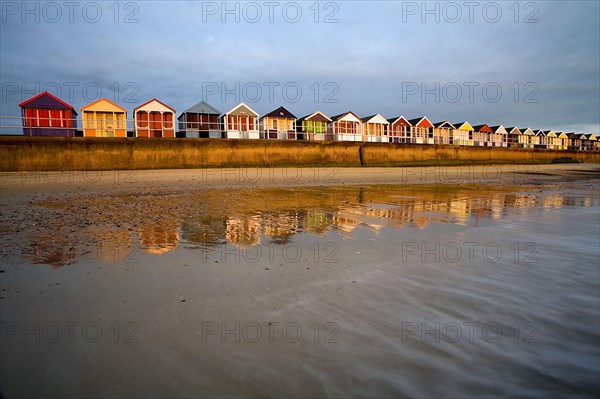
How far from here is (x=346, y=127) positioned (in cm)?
3881

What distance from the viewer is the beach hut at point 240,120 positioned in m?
31.8

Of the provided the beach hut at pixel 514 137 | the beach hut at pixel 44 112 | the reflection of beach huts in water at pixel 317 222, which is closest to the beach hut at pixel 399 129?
the beach hut at pixel 514 137

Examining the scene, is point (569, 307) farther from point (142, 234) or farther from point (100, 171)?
point (100, 171)

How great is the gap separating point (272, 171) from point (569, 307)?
18499mm

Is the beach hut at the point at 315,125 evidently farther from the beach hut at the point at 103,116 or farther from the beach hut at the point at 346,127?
the beach hut at the point at 103,116

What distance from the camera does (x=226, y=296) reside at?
11.5ft

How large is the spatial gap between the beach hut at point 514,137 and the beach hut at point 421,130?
2065 centimetres

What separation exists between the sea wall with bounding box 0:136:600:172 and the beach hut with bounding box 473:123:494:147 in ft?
84.4

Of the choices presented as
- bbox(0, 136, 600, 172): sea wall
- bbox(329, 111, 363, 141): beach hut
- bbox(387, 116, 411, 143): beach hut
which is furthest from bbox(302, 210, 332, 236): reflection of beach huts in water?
bbox(387, 116, 411, 143): beach hut

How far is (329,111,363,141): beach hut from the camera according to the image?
38.0m

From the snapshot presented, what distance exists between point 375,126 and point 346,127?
4154 mm

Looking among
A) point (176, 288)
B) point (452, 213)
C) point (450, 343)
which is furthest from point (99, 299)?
point (452, 213)

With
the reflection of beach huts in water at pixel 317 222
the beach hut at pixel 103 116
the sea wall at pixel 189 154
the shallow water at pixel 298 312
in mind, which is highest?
the beach hut at pixel 103 116

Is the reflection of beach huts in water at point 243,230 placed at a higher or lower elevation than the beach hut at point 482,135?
lower
